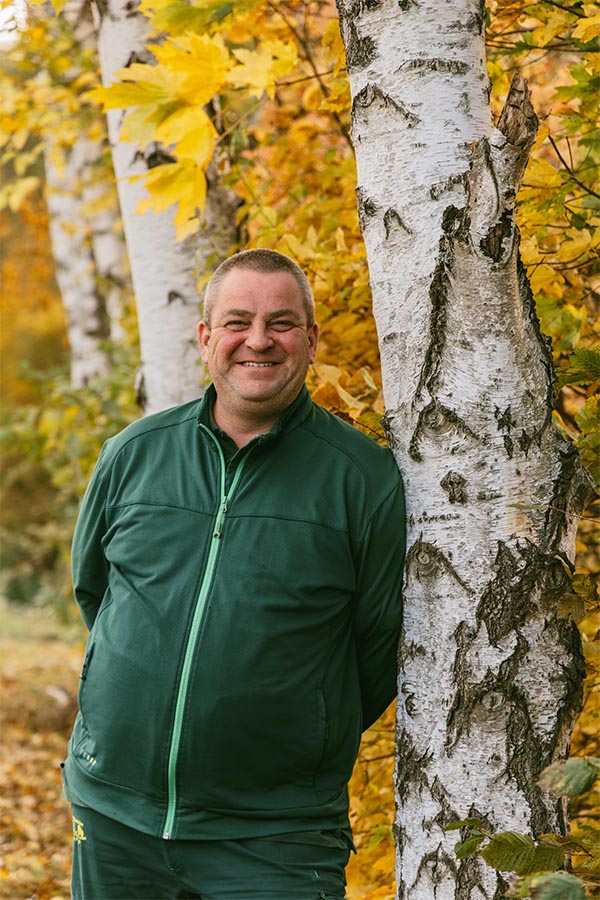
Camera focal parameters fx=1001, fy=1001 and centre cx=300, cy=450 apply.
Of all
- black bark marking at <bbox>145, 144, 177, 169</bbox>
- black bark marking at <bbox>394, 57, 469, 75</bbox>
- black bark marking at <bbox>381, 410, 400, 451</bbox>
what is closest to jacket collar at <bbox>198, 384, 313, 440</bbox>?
black bark marking at <bbox>381, 410, 400, 451</bbox>

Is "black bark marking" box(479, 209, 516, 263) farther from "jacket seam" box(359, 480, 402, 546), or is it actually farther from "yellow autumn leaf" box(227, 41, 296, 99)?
"yellow autumn leaf" box(227, 41, 296, 99)

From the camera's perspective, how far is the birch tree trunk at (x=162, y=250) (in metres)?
3.75

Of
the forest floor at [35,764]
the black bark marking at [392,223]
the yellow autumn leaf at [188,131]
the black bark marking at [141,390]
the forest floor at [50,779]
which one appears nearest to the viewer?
the black bark marking at [392,223]

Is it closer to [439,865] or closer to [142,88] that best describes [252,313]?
[142,88]

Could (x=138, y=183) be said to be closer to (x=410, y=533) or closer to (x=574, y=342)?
(x=574, y=342)

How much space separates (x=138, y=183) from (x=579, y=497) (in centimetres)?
230

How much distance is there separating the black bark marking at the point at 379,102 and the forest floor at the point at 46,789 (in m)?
1.66

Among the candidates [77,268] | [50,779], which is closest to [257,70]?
[50,779]

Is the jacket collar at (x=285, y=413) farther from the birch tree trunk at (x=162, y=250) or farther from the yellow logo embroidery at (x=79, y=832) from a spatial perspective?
the birch tree trunk at (x=162, y=250)

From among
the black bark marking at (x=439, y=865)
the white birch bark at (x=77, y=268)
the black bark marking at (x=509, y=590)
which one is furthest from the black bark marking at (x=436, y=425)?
the white birch bark at (x=77, y=268)

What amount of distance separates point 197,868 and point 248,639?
53 centimetres

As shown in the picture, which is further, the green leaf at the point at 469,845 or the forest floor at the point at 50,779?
the forest floor at the point at 50,779

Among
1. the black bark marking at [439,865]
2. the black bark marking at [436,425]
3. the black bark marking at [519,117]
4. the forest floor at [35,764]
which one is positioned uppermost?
the black bark marking at [519,117]

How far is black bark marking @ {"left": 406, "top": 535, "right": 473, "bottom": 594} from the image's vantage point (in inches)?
83.3
